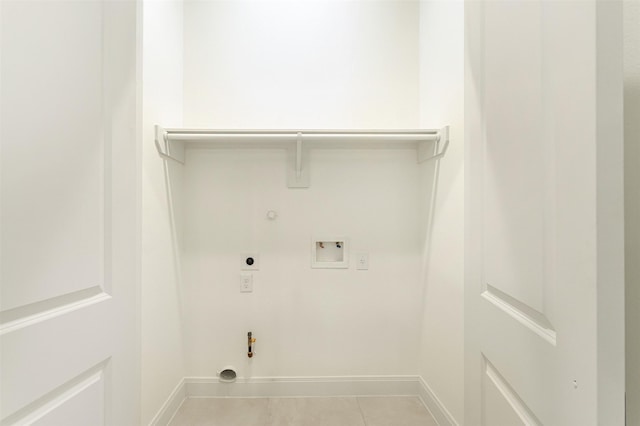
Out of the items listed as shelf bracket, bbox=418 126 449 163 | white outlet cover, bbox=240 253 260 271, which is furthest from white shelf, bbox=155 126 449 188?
white outlet cover, bbox=240 253 260 271

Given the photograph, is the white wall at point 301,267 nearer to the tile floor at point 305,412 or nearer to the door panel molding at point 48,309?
the tile floor at point 305,412

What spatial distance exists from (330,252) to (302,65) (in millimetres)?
1244

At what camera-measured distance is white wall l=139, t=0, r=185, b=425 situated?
4.38 feet

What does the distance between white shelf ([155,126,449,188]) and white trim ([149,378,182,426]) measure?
4.42 feet

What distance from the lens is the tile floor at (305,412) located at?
1545 mm

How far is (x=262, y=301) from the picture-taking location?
1785mm

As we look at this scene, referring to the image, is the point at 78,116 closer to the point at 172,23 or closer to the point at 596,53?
the point at 596,53

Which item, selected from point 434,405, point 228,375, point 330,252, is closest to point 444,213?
point 330,252

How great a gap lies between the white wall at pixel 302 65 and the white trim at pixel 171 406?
162cm

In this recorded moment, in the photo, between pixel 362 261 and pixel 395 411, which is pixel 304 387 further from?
pixel 362 261

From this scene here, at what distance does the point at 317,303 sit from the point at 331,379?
1.60 feet

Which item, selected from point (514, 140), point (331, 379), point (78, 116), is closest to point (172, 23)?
point (78, 116)

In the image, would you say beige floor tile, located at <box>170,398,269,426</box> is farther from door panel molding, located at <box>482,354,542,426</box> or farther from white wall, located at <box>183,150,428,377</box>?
door panel molding, located at <box>482,354,542,426</box>

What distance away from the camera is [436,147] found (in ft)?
5.04
